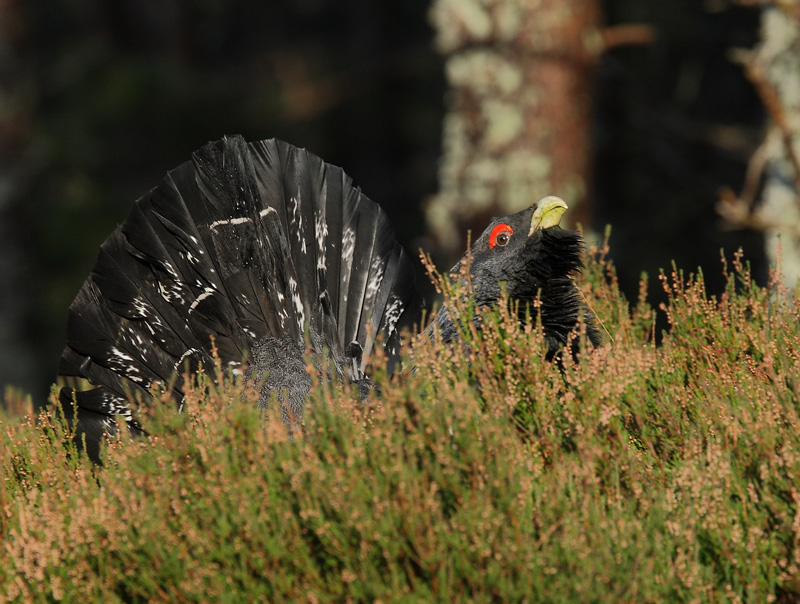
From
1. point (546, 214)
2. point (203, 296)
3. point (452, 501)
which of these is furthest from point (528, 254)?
point (452, 501)

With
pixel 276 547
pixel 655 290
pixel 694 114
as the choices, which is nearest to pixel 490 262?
pixel 276 547

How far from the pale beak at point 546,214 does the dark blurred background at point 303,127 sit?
3.98 metres

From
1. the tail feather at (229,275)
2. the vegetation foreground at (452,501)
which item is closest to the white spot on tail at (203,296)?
the tail feather at (229,275)

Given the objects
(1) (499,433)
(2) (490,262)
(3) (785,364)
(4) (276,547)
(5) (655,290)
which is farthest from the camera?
(5) (655,290)

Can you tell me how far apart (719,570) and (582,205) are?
5730 mm

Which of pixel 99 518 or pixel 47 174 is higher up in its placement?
pixel 47 174

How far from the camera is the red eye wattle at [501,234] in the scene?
4621 mm

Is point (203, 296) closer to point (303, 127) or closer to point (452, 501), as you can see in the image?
point (452, 501)

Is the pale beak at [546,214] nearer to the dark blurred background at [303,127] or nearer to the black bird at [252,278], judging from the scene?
the black bird at [252,278]

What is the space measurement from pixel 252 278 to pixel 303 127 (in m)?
14.8

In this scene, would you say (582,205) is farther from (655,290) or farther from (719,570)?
(719,570)

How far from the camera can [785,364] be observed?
3.43 metres

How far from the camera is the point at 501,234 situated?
4656mm

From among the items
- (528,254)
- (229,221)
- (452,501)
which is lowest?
(452,501)
